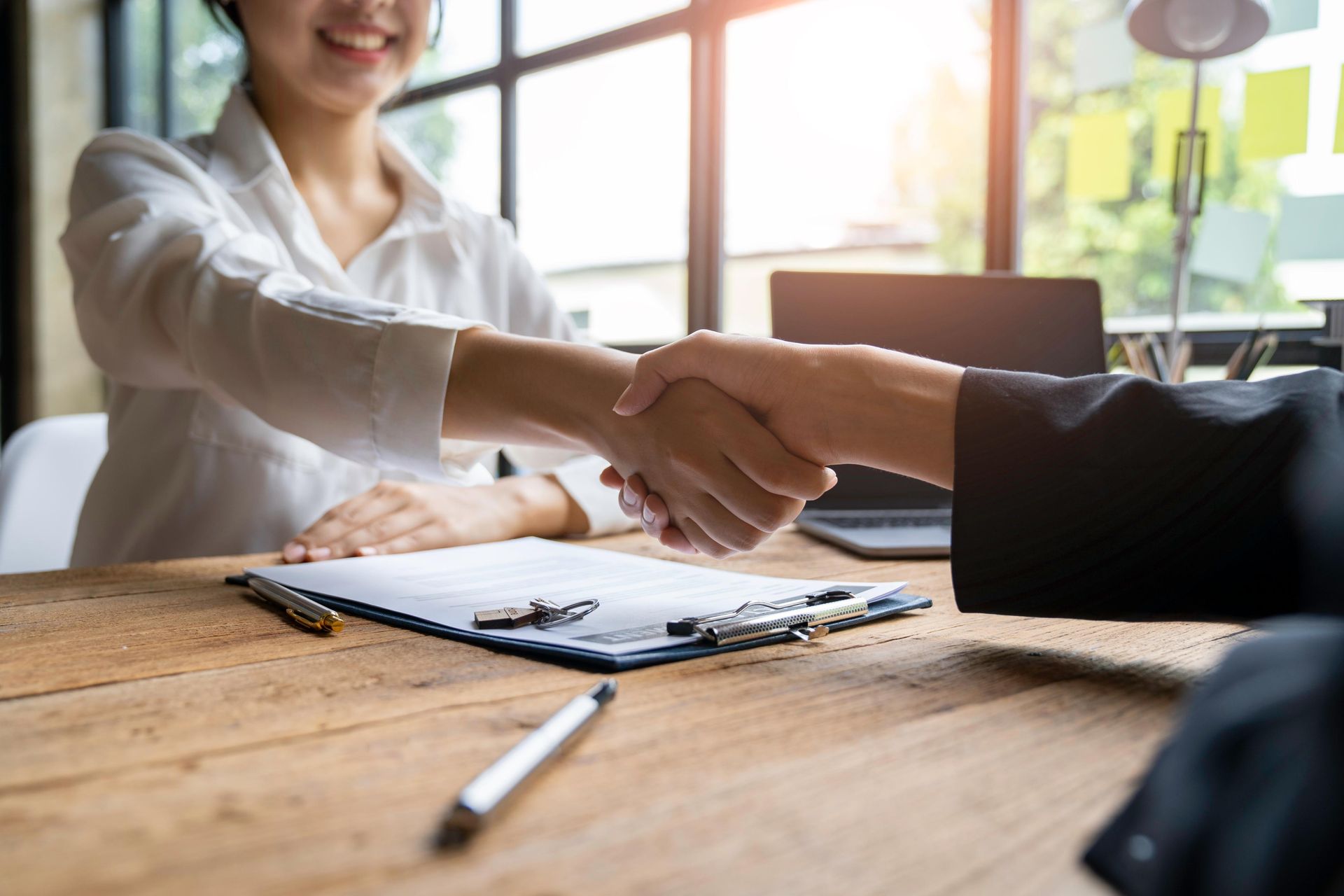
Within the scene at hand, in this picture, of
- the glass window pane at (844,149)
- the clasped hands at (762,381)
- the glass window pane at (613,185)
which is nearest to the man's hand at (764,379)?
the clasped hands at (762,381)

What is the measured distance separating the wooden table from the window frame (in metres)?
1.07

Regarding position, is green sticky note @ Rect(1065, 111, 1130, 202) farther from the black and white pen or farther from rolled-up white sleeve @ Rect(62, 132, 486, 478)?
the black and white pen

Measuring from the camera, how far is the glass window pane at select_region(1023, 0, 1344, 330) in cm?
144

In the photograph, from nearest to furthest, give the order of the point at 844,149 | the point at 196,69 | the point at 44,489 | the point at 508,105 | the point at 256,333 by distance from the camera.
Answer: the point at 256,333 < the point at 44,489 < the point at 844,149 < the point at 508,105 < the point at 196,69

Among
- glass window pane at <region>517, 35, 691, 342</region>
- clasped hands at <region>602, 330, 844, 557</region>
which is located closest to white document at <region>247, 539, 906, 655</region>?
clasped hands at <region>602, 330, 844, 557</region>

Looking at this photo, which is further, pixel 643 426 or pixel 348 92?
pixel 348 92

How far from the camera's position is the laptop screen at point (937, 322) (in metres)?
1.29

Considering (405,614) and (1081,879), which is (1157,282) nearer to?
(405,614)

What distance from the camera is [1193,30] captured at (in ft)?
4.20

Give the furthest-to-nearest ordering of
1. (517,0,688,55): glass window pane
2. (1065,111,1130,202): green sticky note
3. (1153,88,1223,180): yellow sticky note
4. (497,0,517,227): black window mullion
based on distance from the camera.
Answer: (497,0,517,227): black window mullion < (517,0,688,55): glass window pane < (1065,111,1130,202): green sticky note < (1153,88,1223,180): yellow sticky note

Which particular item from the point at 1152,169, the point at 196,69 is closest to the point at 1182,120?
the point at 1152,169

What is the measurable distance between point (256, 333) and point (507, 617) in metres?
0.44

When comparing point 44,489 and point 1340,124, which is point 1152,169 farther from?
point 44,489

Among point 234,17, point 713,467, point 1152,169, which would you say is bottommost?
point 713,467
